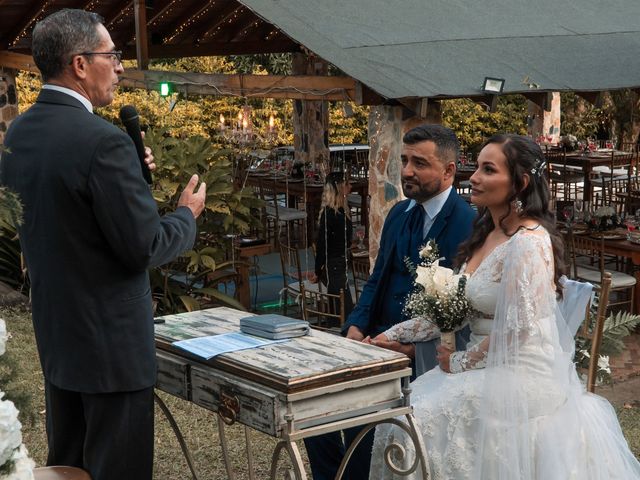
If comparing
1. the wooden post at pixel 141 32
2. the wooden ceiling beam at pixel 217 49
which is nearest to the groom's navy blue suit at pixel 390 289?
the wooden post at pixel 141 32

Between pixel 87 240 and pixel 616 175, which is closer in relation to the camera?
pixel 87 240

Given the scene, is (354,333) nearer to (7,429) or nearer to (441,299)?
(441,299)

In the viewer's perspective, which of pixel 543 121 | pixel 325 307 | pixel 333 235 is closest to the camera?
pixel 333 235

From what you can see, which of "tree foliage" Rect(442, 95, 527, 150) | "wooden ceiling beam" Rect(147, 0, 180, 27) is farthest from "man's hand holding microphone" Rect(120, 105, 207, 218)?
"tree foliage" Rect(442, 95, 527, 150)

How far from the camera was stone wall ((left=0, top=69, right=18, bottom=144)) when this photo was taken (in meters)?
13.3

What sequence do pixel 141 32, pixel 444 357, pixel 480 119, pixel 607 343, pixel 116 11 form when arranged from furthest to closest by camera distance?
pixel 480 119 → pixel 116 11 → pixel 141 32 → pixel 607 343 → pixel 444 357

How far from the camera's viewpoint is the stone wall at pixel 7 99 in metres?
13.3

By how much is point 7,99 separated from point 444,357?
10450mm

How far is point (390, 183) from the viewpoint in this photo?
9422 millimetres

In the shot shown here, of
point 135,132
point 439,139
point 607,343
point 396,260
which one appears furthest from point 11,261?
point 135,132

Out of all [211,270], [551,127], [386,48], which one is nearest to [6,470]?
[211,270]

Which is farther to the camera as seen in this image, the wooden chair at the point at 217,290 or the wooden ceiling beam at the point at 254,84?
the wooden chair at the point at 217,290

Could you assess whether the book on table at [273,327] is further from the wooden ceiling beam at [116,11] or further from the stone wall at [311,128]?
the stone wall at [311,128]

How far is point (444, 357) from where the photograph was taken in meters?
4.23
